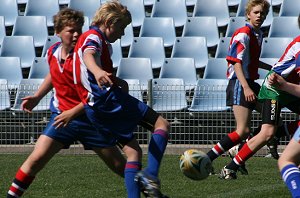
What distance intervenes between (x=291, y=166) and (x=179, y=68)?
838cm

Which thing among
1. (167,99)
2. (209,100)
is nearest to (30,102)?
(167,99)

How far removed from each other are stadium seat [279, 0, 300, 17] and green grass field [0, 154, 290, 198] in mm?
4507

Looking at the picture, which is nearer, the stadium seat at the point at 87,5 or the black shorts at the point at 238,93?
the black shorts at the point at 238,93

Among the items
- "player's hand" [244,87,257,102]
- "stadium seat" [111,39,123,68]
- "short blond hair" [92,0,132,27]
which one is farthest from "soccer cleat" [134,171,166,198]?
"stadium seat" [111,39,123,68]

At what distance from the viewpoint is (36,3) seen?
16.2 metres

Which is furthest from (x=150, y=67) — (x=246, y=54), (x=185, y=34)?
(x=246, y=54)

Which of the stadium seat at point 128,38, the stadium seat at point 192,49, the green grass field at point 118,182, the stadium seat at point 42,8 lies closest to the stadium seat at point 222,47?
the stadium seat at point 192,49

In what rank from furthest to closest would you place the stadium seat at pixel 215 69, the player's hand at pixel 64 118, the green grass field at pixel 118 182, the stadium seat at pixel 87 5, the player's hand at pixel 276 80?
1. the stadium seat at pixel 87 5
2. the stadium seat at pixel 215 69
3. the green grass field at pixel 118 182
4. the player's hand at pixel 64 118
5. the player's hand at pixel 276 80

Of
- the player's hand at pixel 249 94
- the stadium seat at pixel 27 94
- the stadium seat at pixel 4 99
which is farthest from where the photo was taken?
the stadium seat at pixel 4 99

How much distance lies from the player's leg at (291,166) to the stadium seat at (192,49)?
348 inches

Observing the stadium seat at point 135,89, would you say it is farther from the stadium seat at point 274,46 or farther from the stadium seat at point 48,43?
the stadium seat at point 274,46

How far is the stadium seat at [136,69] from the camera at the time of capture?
13906 mm

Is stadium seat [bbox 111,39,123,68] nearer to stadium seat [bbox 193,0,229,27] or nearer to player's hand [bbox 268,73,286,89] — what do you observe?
stadium seat [bbox 193,0,229,27]

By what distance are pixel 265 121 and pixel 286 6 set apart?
22.1 feet
